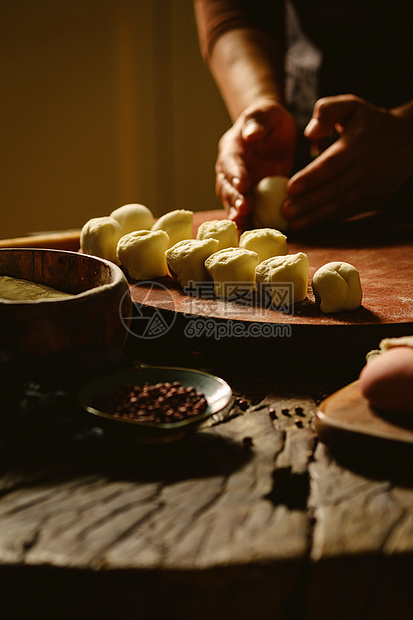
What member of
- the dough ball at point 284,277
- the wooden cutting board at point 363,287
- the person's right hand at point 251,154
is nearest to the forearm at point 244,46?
the person's right hand at point 251,154

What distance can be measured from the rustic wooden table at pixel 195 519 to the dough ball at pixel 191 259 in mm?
445

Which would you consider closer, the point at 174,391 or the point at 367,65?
the point at 174,391

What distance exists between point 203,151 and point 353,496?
14.2 feet

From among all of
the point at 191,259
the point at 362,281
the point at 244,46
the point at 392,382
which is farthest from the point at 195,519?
the point at 244,46

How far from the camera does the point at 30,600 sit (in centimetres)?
66

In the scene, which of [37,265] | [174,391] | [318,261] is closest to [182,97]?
[318,261]

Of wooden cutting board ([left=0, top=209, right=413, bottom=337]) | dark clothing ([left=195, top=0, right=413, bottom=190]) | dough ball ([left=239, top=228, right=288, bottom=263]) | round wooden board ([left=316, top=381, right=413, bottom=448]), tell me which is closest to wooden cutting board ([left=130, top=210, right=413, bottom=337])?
wooden cutting board ([left=0, top=209, right=413, bottom=337])

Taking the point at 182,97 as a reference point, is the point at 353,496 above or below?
below

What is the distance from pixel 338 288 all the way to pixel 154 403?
51cm

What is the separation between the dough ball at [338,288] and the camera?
1200mm

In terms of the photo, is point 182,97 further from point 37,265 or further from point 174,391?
point 174,391

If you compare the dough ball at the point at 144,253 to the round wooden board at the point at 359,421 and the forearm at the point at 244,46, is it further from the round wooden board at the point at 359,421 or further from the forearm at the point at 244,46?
the forearm at the point at 244,46

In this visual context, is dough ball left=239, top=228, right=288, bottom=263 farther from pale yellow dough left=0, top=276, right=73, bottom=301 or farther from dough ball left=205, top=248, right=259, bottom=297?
pale yellow dough left=0, top=276, right=73, bottom=301

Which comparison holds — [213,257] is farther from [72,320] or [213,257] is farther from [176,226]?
[72,320]
